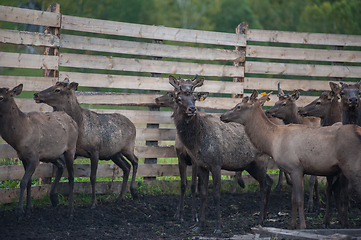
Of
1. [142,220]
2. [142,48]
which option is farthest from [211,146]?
[142,48]

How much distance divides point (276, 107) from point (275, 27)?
42.7m

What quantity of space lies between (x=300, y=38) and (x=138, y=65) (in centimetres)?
510

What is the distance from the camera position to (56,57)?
8.91 metres

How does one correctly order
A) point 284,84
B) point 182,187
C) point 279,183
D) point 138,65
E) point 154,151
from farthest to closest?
1. point 284,84
2. point 279,183
3. point 154,151
4. point 138,65
5. point 182,187

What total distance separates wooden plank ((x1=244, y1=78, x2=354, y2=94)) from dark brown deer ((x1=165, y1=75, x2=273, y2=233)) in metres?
3.49

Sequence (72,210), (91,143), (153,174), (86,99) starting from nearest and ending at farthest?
(72,210) < (91,143) < (86,99) < (153,174)

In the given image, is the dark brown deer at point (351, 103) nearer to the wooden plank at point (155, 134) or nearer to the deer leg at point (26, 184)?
the wooden plank at point (155, 134)

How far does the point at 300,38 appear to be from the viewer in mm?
11461

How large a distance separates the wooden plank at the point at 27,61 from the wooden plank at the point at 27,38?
284mm

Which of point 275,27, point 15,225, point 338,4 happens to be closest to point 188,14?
point 275,27

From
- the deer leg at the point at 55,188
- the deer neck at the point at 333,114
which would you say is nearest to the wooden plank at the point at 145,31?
the deer leg at the point at 55,188

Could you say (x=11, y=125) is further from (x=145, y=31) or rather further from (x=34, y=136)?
(x=145, y=31)

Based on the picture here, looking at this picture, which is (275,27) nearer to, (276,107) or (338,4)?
(338,4)

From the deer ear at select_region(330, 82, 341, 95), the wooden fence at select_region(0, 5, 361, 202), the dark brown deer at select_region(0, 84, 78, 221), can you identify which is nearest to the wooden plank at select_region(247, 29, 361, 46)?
the wooden fence at select_region(0, 5, 361, 202)
